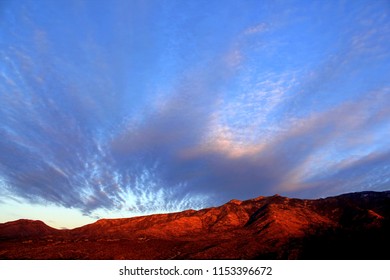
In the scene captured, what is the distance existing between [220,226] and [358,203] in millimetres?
42363

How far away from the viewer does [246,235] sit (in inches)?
2640

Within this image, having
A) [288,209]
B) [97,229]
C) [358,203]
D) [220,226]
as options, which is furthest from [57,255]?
[358,203]

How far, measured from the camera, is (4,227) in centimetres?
12006

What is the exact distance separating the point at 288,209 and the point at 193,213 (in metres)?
31.2

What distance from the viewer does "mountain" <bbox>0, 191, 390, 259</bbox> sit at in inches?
1954

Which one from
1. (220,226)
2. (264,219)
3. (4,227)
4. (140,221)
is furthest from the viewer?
(4,227)

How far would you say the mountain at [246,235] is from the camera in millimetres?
49625

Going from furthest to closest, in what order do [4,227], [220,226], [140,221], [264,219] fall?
[4,227]
[140,221]
[220,226]
[264,219]

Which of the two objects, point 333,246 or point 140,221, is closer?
point 333,246

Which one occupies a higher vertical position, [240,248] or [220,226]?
[220,226]

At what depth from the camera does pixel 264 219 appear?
78750mm
